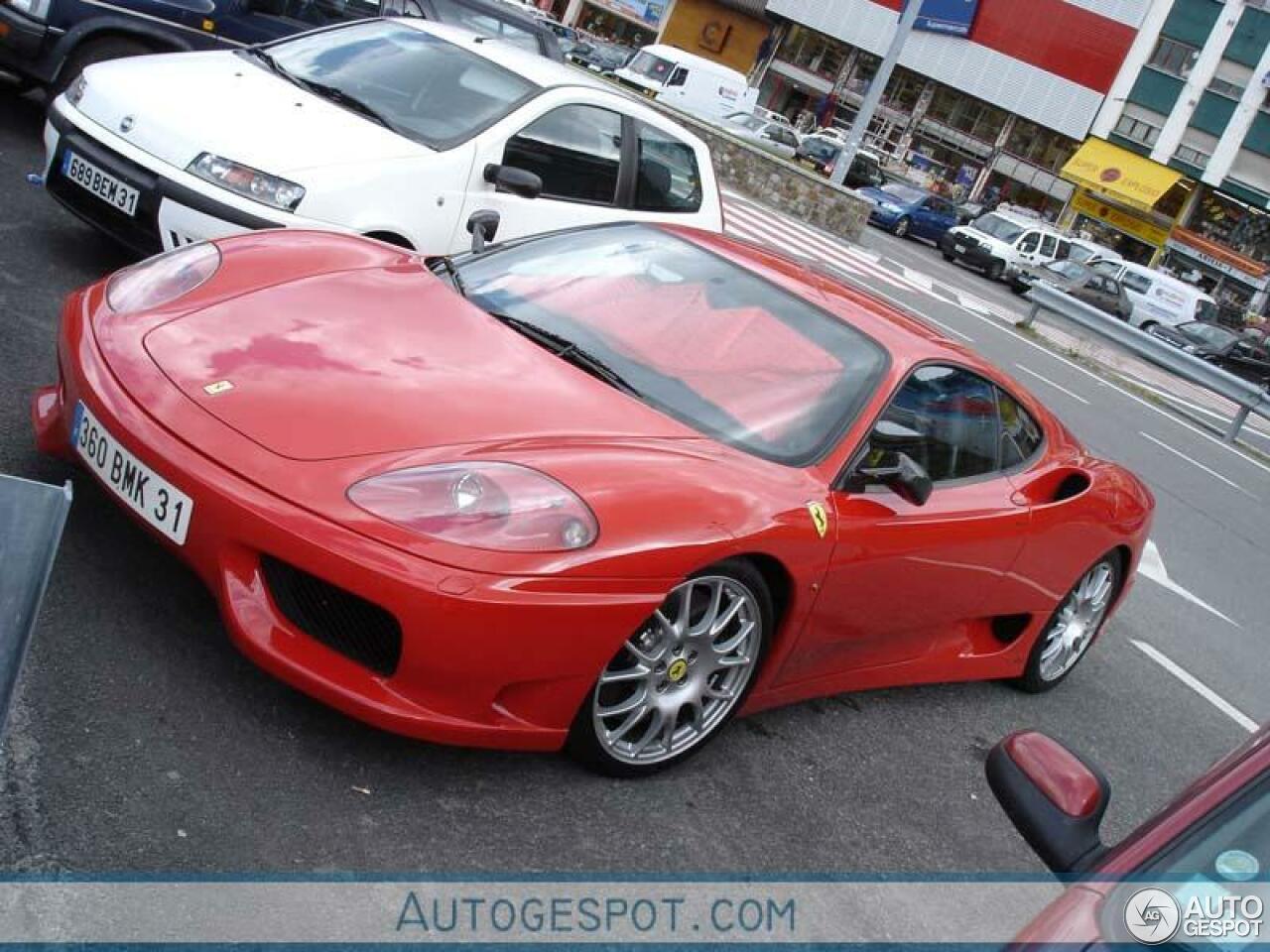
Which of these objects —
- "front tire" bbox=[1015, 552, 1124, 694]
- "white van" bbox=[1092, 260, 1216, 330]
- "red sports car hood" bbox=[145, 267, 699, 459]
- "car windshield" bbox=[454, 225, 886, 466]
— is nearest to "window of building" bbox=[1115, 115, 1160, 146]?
"white van" bbox=[1092, 260, 1216, 330]

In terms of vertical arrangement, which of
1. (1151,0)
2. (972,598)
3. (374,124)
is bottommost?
(972,598)

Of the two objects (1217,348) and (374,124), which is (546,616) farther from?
(1217,348)

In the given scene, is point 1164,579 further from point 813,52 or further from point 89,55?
point 813,52

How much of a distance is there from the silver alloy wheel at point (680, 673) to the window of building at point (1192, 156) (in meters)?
51.2

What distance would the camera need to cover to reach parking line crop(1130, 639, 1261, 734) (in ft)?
19.5

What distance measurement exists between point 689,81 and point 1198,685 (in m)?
29.9

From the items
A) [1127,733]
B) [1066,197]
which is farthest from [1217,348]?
[1127,733]

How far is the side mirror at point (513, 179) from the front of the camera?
633 cm

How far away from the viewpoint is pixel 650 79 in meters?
33.7

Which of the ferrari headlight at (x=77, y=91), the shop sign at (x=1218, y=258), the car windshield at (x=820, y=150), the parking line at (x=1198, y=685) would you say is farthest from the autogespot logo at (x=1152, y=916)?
the shop sign at (x=1218, y=258)

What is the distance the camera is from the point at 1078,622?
5.36m

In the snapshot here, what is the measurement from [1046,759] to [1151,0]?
5495cm

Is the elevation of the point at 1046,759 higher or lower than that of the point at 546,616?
higher

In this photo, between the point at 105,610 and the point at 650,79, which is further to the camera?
the point at 650,79
